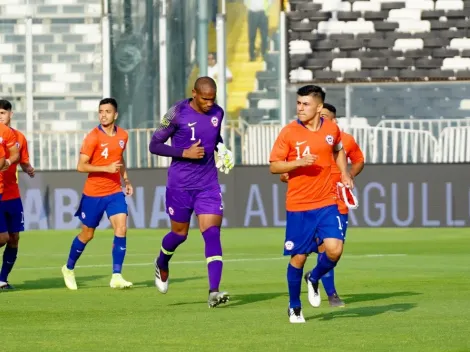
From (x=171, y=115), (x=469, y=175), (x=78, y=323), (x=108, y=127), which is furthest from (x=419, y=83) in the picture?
(x=78, y=323)

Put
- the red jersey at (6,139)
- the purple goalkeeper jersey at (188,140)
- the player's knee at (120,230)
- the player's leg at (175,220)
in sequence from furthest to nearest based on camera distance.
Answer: the player's knee at (120,230), the red jersey at (6,139), the player's leg at (175,220), the purple goalkeeper jersey at (188,140)

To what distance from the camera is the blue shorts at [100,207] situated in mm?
15758

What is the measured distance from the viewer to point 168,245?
14.0 m

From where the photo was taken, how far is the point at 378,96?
3266cm

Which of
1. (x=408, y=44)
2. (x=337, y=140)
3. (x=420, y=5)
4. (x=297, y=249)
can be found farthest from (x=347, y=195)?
(x=420, y=5)

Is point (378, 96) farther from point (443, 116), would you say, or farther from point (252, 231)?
point (252, 231)

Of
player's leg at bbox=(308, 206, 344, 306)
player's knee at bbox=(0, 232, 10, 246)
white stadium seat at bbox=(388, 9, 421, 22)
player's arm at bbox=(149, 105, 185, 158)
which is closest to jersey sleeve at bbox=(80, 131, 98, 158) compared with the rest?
player's knee at bbox=(0, 232, 10, 246)

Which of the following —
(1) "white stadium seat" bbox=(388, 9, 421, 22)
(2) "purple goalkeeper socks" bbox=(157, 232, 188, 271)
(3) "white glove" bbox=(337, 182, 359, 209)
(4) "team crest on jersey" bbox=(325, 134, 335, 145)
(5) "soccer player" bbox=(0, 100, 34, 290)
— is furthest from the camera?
(1) "white stadium seat" bbox=(388, 9, 421, 22)

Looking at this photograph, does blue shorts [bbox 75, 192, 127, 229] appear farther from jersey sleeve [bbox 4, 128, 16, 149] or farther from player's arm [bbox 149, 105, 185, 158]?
player's arm [bbox 149, 105, 185, 158]

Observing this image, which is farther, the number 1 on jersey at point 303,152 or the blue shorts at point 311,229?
the number 1 on jersey at point 303,152

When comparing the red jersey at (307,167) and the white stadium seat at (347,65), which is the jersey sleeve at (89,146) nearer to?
the red jersey at (307,167)

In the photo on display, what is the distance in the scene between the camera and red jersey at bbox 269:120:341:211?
37.9ft

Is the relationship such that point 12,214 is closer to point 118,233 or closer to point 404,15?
point 118,233


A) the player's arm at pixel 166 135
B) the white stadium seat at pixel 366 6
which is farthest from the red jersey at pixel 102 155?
the white stadium seat at pixel 366 6
